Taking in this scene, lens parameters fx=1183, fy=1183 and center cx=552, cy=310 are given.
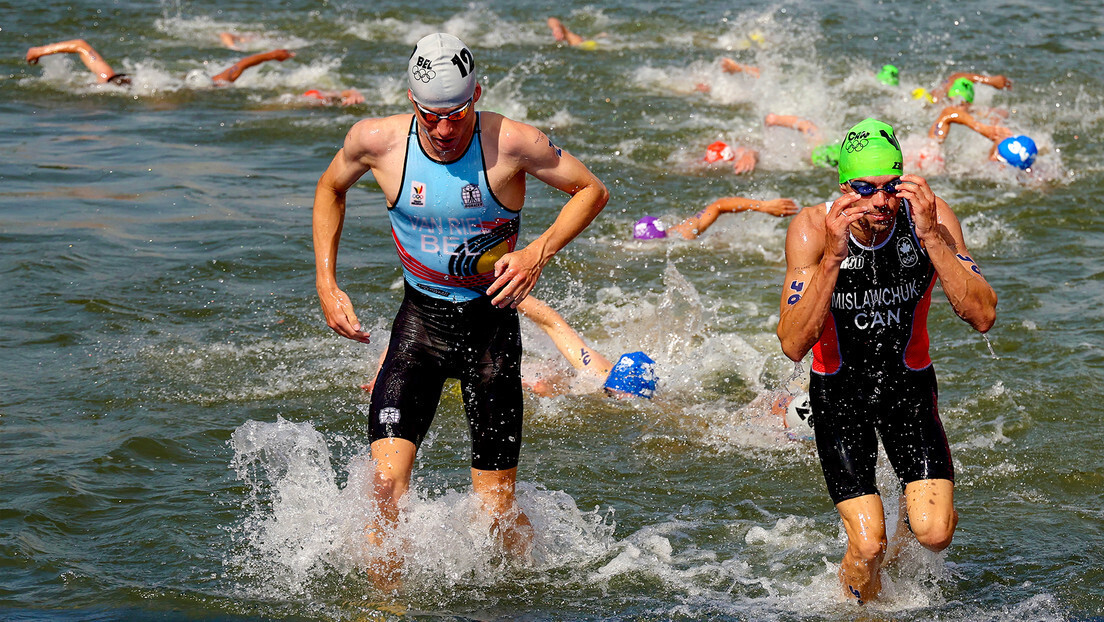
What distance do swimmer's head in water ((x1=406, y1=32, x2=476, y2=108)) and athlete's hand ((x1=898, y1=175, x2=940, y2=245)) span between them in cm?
179

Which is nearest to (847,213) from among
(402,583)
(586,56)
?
(402,583)

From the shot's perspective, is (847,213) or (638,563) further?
(638,563)

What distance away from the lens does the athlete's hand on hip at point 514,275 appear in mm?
4824

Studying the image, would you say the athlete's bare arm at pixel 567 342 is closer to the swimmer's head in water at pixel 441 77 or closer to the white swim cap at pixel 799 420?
the white swim cap at pixel 799 420

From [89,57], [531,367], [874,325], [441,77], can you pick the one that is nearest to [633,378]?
[531,367]

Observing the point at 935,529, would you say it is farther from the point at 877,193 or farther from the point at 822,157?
the point at 822,157

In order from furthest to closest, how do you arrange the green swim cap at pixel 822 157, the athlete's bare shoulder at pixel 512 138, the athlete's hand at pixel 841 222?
the green swim cap at pixel 822 157 → the athlete's bare shoulder at pixel 512 138 → the athlete's hand at pixel 841 222

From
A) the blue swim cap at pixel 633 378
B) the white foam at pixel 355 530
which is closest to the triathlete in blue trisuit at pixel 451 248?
the white foam at pixel 355 530

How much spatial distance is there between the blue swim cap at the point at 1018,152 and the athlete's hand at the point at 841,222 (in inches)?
353

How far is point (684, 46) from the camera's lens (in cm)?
2208

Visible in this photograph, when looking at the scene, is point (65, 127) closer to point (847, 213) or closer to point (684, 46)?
point (684, 46)

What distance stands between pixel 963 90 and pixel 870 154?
10472 millimetres

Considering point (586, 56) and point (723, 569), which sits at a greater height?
point (586, 56)

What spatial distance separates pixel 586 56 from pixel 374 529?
16670mm
